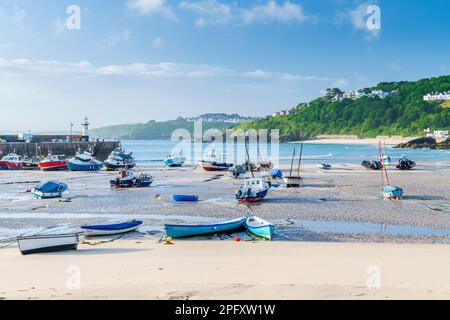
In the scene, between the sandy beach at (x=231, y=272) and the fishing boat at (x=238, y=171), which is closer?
the sandy beach at (x=231, y=272)

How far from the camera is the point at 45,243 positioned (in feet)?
58.6

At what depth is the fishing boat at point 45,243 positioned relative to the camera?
17703 millimetres

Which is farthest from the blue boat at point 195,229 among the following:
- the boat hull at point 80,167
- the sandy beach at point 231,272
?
the boat hull at point 80,167

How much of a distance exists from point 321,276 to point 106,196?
2744cm

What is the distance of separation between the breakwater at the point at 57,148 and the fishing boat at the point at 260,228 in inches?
2773

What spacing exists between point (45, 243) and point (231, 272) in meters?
7.30

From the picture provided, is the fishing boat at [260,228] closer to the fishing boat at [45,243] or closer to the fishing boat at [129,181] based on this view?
the fishing boat at [45,243]

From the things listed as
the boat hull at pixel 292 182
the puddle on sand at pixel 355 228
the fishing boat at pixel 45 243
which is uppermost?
the fishing boat at pixel 45 243

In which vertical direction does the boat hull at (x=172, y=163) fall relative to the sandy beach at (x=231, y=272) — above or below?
below

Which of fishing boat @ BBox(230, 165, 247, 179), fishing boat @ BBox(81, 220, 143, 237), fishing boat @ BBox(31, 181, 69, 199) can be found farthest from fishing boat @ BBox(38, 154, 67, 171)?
fishing boat @ BBox(81, 220, 143, 237)

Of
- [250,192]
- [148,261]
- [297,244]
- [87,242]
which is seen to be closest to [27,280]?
[148,261]

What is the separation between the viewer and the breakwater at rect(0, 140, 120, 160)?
289 feet

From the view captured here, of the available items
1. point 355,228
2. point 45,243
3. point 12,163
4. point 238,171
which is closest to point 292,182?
point 238,171

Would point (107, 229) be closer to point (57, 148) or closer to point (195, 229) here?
point (195, 229)
